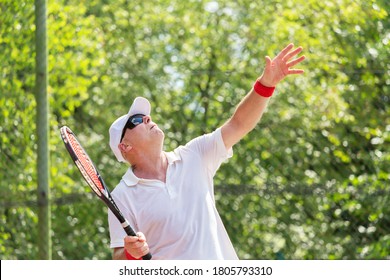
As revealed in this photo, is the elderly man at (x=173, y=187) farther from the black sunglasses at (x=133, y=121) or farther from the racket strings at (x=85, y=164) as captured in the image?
the racket strings at (x=85, y=164)

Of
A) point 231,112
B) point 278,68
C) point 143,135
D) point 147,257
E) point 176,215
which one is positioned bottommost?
point 147,257

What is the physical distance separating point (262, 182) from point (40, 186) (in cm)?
112

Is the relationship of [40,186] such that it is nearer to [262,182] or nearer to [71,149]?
[262,182]

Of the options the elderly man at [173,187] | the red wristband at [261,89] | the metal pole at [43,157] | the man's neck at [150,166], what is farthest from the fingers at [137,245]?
the metal pole at [43,157]

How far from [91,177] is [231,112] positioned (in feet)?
6.73

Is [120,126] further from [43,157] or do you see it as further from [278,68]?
[43,157]

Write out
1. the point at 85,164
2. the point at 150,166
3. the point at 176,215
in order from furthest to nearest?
the point at 85,164 < the point at 150,166 < the point at 176,215

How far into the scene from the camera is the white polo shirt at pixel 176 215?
3.14m

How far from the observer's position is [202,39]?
550 centimetres

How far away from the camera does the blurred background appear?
5.00 metres

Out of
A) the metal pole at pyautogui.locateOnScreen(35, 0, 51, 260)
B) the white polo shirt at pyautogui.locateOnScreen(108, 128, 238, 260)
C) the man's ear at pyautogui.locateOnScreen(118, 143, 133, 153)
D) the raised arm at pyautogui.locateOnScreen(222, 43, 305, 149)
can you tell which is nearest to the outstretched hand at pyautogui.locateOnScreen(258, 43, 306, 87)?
the raised arm at pyautogui.locateOnScreen(222, 43, 305, 149)

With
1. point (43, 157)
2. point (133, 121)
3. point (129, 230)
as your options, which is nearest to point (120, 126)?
point (133, 121)

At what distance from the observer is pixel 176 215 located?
3158mm

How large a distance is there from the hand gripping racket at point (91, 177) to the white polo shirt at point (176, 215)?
0.19 feet
